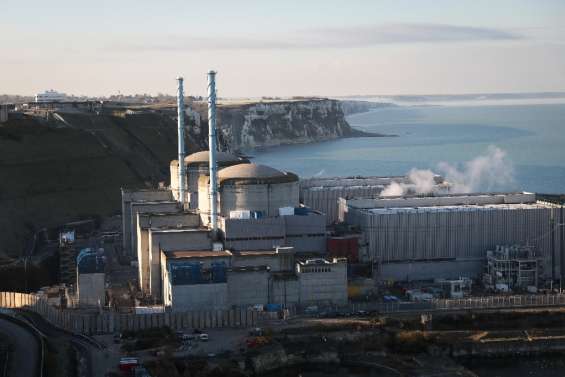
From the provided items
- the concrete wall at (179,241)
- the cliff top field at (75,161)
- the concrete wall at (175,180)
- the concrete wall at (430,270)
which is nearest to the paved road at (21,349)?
the concrete wall at (179,241)

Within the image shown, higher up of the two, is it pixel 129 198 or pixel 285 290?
pixel 129 198

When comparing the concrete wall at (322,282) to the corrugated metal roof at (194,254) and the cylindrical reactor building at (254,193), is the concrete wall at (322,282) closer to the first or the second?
the corrugated metal roof at (194,254)

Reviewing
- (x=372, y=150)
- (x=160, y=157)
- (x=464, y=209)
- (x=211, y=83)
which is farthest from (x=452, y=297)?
(x=372, y=150)

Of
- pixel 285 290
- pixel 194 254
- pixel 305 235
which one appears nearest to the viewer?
pixel 285 290

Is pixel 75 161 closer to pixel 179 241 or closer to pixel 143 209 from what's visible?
pixel 143 209

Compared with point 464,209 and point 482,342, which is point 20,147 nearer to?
point 464,209

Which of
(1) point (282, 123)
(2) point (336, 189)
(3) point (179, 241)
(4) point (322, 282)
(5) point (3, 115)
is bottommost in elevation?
(4) point (322, 282)

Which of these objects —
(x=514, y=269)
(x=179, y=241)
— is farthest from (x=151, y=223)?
(x=514, y=269)
